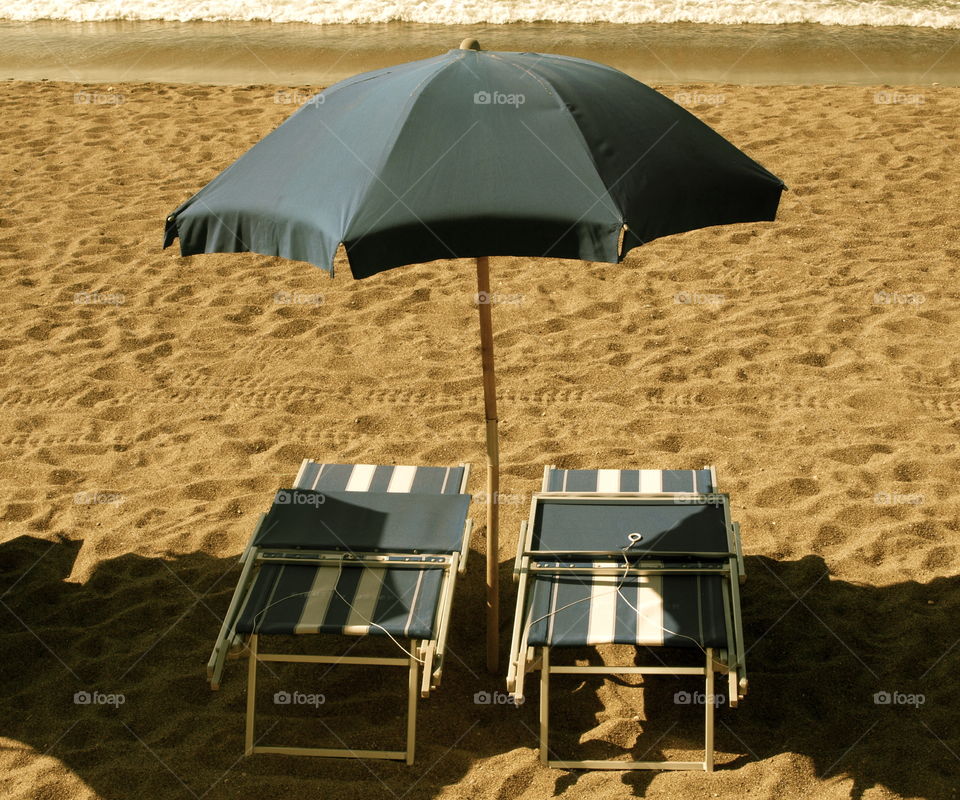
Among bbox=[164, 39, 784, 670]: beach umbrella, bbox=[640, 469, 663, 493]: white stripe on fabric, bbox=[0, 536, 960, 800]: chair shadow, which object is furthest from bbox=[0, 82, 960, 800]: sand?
bbox=[164, 39, 784, 670]: beach umbrella

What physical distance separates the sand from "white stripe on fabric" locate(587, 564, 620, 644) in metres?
0.49

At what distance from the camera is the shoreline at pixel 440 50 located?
12.6m

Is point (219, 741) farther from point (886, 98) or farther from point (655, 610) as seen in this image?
point (886, 98)

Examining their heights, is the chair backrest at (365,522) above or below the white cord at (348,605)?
above

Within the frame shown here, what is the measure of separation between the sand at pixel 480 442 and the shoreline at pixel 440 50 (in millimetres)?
3445

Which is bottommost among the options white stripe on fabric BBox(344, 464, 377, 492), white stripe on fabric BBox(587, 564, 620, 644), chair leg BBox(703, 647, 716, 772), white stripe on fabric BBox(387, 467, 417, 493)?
chair leg BBox(703, 647, 716, 772)

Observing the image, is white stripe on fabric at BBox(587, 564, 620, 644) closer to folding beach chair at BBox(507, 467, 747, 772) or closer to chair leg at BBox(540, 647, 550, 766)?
folding beach chair at BBox(507, 467, 747, 772)

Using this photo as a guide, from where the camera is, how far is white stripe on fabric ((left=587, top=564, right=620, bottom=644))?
3.61 meters

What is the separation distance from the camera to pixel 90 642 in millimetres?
4398

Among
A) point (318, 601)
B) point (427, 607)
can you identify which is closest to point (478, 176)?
point (427, 607)

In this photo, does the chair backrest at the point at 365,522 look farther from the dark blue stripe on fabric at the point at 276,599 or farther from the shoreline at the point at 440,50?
the shoreline at the point at 440,50

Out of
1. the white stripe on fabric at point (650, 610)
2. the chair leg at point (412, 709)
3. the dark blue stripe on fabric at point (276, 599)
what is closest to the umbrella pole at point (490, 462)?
the chair leg at point (412, 709)

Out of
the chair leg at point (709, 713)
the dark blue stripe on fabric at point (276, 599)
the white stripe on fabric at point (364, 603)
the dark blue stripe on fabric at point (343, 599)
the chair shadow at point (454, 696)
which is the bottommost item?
the chair shadow at point (454, 696)

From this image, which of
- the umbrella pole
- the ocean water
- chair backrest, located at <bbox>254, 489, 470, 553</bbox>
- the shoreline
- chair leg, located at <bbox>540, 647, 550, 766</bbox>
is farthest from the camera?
the ocean water
